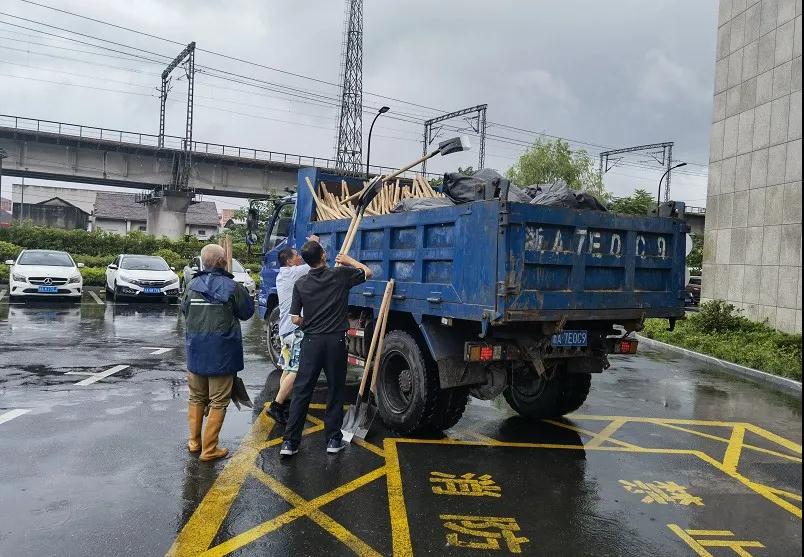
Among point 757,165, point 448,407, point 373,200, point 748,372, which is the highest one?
point 757,165

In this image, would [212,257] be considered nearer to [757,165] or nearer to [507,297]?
[507,297]

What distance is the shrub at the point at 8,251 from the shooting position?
89.6 feet

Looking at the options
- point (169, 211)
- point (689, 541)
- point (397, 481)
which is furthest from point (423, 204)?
point (169, 211)

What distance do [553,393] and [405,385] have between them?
1.73 m

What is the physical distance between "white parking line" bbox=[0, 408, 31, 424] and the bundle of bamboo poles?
3.94 metres

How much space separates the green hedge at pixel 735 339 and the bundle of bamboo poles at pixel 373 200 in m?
6.59

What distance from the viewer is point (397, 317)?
6.66 m

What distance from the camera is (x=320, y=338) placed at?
548 centimetres

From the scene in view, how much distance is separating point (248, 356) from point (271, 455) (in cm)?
546

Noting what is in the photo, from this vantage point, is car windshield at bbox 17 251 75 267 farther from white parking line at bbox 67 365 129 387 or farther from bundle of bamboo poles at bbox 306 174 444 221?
bundle of bamboo poles at bbox 306 174 444 221

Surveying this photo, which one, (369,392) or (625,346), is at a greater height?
(625,346)

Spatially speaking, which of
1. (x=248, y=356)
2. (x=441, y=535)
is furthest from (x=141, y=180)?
(x=441, y=535)

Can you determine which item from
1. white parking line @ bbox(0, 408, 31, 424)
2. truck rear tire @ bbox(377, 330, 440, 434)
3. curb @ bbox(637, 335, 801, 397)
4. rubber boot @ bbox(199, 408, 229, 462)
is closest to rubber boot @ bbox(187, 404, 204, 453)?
rubber boot @ bbox(199, 408, 229, 462)

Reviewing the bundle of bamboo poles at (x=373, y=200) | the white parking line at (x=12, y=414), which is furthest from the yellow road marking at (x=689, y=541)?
the white parking line at (x=12, y=414)
